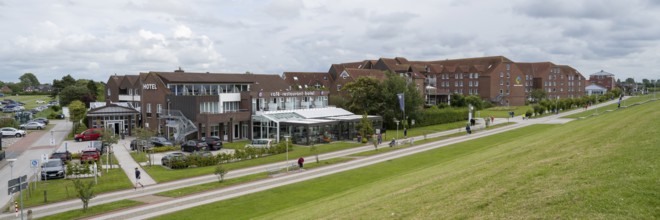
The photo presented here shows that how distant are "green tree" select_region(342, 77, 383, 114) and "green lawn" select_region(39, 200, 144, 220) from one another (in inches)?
1684

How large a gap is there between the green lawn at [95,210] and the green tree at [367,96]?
1684 inches

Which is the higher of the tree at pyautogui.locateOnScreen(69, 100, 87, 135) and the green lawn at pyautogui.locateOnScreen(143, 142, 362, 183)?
the tree at pyautogui.locateOnScreen(69, 100, 87, 135)

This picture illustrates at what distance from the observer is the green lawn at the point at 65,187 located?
A: 26.1 m

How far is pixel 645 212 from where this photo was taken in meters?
9.70

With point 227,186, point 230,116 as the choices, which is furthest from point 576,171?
point 230,116

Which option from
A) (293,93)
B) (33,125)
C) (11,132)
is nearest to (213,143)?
(293,93)

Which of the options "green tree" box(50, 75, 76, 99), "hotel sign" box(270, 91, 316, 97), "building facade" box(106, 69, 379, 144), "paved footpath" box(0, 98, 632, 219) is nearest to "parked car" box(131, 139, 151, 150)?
"building facade" box(106, 69, 379, 144)

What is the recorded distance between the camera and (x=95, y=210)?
2336cm

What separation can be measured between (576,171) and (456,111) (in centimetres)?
6826

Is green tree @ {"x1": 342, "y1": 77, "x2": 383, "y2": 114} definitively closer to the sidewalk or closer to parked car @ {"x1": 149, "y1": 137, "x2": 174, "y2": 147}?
parked car @ {"x1": 149, "y1": 137, "x2": 174, "y2": 147}

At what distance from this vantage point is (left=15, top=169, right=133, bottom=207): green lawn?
26.1 metres

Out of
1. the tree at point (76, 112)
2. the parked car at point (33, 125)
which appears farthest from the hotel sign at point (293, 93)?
the parked car at point (33, 125)

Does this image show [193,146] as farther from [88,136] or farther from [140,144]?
[88,136]

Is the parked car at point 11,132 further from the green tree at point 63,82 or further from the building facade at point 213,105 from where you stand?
the green tree at point 63,82
